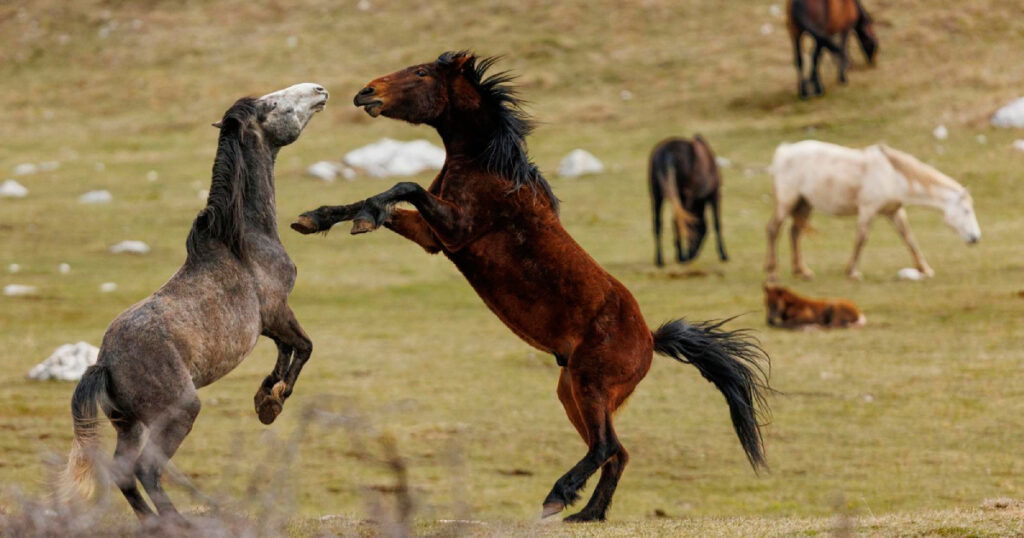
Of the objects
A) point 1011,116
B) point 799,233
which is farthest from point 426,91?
point 1011,116

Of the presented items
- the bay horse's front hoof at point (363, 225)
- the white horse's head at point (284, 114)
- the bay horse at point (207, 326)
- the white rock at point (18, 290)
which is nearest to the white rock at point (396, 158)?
the white rock at point (18, 290)

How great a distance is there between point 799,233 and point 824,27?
11262 mm

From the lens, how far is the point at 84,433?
559cm

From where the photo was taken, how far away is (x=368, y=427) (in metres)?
3.82

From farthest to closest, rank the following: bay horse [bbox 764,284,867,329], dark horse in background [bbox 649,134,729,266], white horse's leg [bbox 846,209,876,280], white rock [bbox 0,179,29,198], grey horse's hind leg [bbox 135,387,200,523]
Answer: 1. white rock [bbox 0,179,29,198]
2. dark horse in background [bbox 649,134,729,266]
3. white horse's leg [bbox 846,209,876,280]
4. bay horse [bbox 764,284,867,329]
5. grey horse's hind leg [bbox 135,387,200,523]

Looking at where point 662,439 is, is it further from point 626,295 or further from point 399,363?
point 626,295

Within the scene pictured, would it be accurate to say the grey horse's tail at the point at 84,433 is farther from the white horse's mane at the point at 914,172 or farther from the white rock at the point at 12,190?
the white rock at the point at 12,190

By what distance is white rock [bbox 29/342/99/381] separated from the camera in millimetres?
12664

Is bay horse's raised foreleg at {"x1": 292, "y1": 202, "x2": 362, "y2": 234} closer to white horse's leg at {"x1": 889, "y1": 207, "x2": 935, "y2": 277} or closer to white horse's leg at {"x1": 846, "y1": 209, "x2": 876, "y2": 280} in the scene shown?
white horse's leg at {"x1": 846, "y1": 209, "x2": 876, "y2": 280}

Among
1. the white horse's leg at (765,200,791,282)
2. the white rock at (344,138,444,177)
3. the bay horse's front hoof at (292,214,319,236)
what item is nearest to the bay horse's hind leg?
the bay horse's front hoof at (292,214,319,236)

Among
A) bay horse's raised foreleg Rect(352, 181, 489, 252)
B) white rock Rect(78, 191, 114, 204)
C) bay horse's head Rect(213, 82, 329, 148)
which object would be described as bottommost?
white rock Rect(78, 191, 114, 204)

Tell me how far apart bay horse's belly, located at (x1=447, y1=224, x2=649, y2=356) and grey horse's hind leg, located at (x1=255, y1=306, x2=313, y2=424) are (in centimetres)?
81

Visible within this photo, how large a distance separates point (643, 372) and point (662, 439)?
449cm

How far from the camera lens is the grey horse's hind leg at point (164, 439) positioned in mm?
5547
